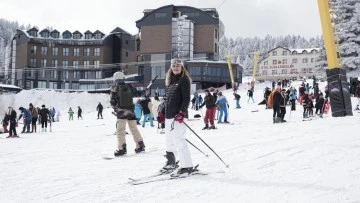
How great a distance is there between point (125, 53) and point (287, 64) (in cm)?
4496

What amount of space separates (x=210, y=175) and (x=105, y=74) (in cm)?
6958

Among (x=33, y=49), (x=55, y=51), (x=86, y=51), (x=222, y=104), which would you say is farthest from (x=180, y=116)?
(x=33, y=49)

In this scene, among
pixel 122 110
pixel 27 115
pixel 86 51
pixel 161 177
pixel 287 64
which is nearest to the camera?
pixel 161 177

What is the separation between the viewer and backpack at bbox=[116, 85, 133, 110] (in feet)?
25.4

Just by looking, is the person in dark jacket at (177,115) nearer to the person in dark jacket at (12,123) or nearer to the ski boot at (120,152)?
the ski boot at (120,152)

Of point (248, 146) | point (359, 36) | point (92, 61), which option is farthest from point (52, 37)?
point (248, 146)

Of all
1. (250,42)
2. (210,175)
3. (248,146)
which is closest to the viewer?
(210,175)

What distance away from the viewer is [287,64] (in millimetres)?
96938

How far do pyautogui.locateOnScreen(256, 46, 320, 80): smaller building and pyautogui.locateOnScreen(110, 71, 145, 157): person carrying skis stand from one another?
92.0 meters

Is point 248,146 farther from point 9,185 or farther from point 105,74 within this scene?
point 105,74

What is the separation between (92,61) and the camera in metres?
74.1

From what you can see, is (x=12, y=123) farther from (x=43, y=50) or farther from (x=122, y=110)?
(x=43, y=50)

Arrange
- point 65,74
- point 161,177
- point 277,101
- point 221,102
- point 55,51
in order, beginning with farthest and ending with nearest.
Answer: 1. point 55,51
2. point 65,74
3. point 221,102
4. point 277,101
5. point 161,177

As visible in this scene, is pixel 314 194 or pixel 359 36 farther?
pixel 359 36
